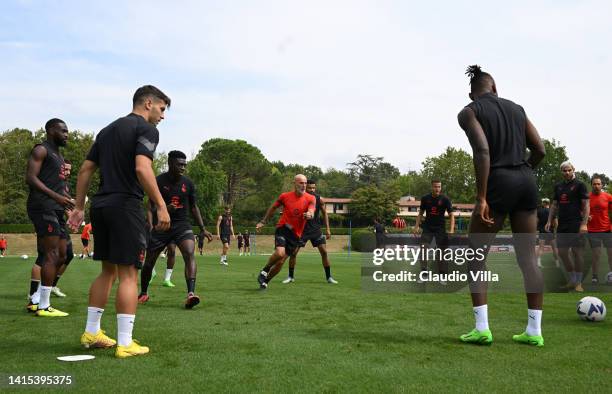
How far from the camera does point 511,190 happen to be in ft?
16.5

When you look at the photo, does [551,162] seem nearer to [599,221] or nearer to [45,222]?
[599,221]

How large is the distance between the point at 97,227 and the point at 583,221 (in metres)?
8.95

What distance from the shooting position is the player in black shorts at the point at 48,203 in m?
6.83

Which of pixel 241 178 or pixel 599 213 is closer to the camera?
pixel 599 213

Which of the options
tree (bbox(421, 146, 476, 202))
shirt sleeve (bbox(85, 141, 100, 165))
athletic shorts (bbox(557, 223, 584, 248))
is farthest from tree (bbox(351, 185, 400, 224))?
Result: shirt sleeve (bbox(85, 141, 100, 165))

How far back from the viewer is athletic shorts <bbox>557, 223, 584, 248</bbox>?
10961mm

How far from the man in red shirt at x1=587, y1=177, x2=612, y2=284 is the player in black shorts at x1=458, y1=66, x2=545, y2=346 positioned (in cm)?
719

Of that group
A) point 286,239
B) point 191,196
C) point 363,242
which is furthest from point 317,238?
point 363,242

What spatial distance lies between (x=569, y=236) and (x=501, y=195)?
23.4 ft

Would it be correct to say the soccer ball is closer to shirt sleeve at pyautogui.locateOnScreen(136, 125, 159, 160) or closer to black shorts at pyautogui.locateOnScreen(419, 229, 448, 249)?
black shorts at pyautogui.locateOnScreen(419, 229, 448, 249)

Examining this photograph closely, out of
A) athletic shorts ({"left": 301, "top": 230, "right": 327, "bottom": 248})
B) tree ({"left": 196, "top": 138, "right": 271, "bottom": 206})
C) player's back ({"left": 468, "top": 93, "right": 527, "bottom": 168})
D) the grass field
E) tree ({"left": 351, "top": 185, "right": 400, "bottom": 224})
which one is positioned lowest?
the grass field

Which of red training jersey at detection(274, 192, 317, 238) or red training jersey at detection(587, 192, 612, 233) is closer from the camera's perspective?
red training jersey at detection(274, 192, 317, 238)

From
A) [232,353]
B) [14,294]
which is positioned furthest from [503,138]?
[14,294]

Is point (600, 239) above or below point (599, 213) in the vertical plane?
below
